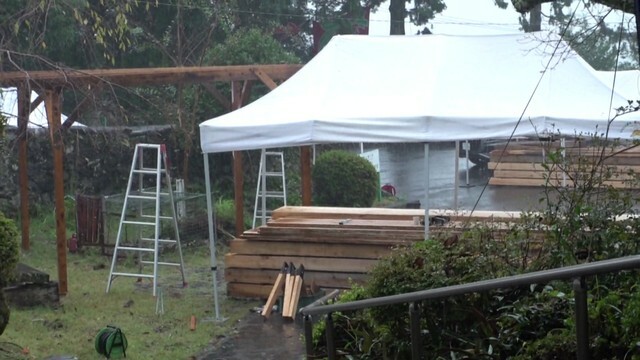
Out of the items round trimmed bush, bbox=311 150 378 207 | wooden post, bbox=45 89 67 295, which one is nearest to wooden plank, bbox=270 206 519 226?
wooden post, bbox=45 89 67 295

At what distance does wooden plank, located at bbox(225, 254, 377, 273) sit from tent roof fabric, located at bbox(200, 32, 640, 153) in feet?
5.08

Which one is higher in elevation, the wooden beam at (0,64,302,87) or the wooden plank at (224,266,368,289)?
the wooden beam at (0,64,302,87)

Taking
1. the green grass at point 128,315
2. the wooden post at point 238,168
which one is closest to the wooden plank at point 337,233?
the green grass at point 128,315

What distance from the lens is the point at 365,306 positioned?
4805mm

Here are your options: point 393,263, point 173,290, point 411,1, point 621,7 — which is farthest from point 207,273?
point 411,1

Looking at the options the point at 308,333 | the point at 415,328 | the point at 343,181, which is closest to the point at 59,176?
the point at 308,333

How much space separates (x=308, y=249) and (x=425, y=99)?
7.56 ft

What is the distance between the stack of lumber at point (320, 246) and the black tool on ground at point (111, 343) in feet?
9.20

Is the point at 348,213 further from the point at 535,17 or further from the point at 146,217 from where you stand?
the point at 535,17

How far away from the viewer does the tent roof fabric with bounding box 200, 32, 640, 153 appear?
33.2ft

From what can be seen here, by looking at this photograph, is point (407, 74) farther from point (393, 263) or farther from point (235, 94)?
point (393, 263)

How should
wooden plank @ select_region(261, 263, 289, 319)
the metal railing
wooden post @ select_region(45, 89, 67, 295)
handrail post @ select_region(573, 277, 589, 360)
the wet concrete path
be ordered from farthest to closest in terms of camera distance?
wooden post @ select_region(45, 89, 67, 295)
wooden plank @ select_region(261, 263, 289, 319)
the wet concrete path
handrail post @ select_region(573, 277, 589, 360)
the metal railing

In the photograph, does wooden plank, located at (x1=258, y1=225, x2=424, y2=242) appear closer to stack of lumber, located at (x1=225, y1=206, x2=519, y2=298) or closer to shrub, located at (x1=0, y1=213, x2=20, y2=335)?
stack of lumber, located at (x1=225, y1=206, x2=519, y2=298)

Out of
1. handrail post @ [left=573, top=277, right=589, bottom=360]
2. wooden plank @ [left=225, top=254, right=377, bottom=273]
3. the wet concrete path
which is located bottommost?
the wet concrete path
